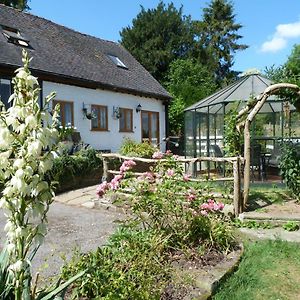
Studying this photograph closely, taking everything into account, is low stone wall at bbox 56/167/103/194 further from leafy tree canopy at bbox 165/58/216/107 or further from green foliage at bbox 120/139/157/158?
leafy tree canopy at bbox 165/58/216/107

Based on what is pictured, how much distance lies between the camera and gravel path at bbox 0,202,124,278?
15.4ft

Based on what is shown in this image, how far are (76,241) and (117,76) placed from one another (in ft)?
43.0

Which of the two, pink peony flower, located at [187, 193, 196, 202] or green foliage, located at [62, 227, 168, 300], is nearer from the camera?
green foliage, located at [62, 227, 168, 300]

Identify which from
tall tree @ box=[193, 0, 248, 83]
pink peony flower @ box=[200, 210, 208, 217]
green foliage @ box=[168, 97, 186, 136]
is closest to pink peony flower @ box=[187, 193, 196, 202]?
pink peony flower @ box=[200, 210, 208, 217]

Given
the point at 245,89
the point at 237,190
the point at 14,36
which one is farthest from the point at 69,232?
the point at 14,36

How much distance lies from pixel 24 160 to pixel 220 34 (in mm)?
39691

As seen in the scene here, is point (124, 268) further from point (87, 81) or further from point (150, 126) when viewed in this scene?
point (150, 126)

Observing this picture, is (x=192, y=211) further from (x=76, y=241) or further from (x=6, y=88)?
(x=6, y=88)

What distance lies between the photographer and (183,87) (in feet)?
91.0

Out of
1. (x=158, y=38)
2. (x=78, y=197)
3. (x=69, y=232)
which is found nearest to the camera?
(x=69, y=232)

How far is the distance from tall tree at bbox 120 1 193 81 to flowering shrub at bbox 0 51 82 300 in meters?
32.4

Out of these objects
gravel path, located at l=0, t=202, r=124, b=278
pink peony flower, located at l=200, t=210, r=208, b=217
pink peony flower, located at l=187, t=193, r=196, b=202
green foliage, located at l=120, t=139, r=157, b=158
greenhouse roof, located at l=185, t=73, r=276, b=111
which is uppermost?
greenhouse roof, located at l=185, t=73, r=276, b=111

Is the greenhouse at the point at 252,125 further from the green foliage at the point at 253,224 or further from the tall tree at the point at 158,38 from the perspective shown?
the tall tree at the point at 158,38

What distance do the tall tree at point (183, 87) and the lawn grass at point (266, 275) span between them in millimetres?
18409
